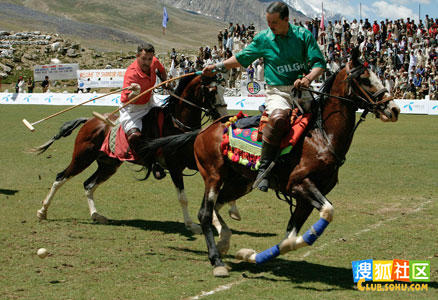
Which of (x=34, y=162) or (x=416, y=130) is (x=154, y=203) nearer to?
(x=34, y=162)

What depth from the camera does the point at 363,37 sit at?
35250 millimetres

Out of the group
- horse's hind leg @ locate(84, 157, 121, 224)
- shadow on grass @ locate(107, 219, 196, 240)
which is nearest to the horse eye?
shadow on grass @ locate(107, 219, 196, 240)

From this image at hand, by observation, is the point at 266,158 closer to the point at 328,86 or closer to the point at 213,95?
the point at 328,86

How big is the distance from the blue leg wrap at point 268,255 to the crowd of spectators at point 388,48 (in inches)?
930

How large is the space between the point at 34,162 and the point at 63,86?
36.7m

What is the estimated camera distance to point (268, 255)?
7137 millimetres

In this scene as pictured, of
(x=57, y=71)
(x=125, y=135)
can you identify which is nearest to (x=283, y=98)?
(x=125, y=135)

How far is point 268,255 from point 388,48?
29.0 m

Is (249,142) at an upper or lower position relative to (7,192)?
→ upper

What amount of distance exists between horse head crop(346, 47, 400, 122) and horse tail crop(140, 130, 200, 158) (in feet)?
A: 8.48

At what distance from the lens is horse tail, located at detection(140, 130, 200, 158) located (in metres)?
8.52

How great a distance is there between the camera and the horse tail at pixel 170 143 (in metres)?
8.52

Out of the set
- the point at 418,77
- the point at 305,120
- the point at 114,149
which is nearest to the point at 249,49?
the point at 305,120

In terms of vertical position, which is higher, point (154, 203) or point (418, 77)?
point (418, 77)
